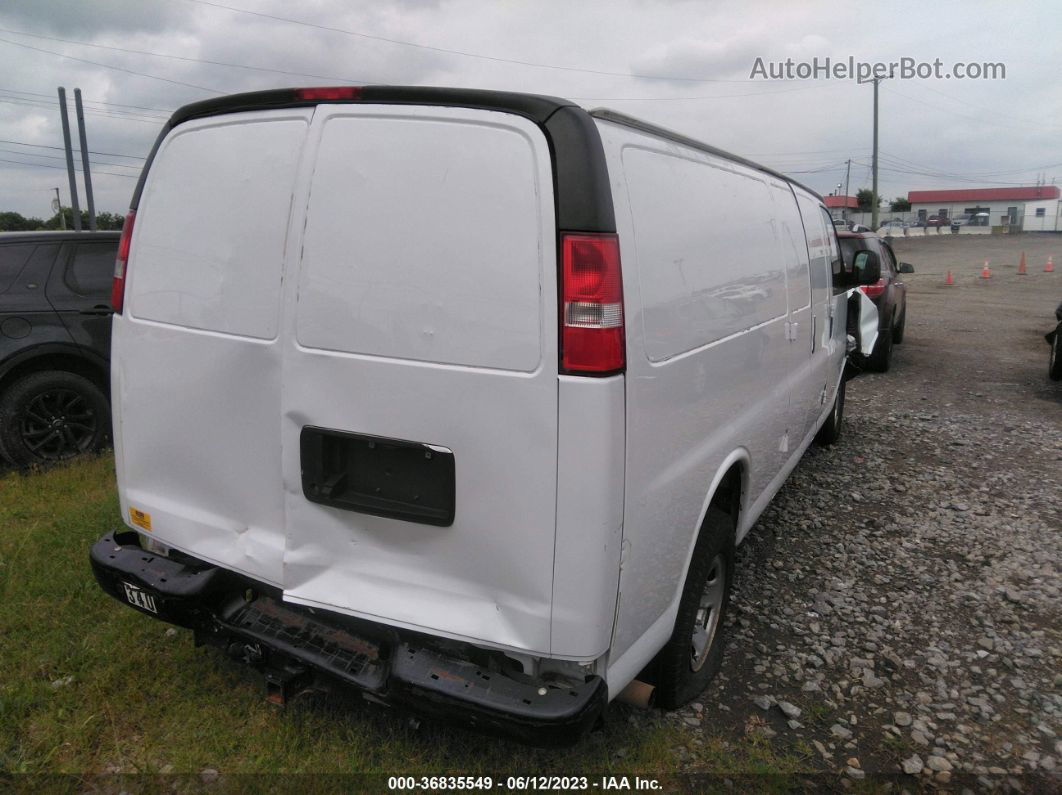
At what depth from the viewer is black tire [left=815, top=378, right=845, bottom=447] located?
21.1 ft

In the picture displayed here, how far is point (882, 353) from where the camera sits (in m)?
10.1

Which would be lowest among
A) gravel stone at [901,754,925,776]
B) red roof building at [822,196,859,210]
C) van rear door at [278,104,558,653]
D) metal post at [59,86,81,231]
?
gravel stone at [901,754,925,776]

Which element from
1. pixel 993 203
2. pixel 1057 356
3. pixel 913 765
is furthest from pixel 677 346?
pixel 993 203

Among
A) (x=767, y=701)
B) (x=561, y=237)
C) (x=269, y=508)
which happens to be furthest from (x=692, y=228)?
(x=767, y=701)

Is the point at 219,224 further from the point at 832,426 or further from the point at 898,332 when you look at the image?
the point at 898,332

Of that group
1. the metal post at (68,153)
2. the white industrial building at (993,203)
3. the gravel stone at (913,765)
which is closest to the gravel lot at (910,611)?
the gravel stone at (913,765)

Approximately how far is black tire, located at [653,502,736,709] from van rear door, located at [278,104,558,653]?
2.74 feet

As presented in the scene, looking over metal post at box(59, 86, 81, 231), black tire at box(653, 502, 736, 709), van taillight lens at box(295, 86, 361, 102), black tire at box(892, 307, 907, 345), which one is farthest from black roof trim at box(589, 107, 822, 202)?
metal post at box(59, 86, 81, 231)

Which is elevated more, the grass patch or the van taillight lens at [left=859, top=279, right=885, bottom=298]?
the van taillight lens at [left=859, top=279, right=885, bottom=298]

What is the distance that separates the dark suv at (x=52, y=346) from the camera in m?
5.29

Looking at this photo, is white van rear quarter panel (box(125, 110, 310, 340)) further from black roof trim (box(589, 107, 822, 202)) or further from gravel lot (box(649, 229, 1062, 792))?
gravel lot (box(649, 229, 1062, 792))

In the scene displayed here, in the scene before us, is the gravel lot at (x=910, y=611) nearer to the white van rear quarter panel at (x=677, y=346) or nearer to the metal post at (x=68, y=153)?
the white van rear quarter panel at (x=677, y=346)

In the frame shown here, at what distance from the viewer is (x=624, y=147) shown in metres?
2.25

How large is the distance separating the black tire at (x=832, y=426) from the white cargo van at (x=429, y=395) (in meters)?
3.93
